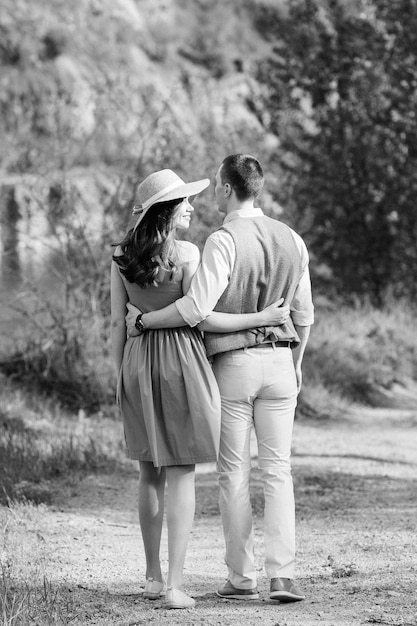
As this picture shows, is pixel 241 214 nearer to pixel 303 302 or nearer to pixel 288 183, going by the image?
pixel 303 302

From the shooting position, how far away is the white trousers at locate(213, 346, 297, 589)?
15.1 feet

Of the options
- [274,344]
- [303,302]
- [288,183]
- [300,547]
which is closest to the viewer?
[274,344]

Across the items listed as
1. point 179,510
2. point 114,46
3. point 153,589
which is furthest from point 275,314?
point 114,46

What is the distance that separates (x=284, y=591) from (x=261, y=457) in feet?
1.76

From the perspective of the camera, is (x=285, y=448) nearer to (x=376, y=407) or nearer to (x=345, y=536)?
(x=345, y=536)

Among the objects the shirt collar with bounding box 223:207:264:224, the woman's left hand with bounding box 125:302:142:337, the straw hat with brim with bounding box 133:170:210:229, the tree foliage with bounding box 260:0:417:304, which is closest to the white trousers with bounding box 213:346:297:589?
the woman's left hand with bounding box 125:302:142:337

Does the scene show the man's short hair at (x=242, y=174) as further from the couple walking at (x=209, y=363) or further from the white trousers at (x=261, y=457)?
the white trousers at (x=261, y=457)

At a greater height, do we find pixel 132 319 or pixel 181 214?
pixel 181 214

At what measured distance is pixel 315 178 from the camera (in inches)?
645

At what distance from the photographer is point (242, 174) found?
4570mm

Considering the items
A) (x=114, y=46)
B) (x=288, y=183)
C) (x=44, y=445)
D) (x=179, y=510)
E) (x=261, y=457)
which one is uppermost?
(x=114, y=46)

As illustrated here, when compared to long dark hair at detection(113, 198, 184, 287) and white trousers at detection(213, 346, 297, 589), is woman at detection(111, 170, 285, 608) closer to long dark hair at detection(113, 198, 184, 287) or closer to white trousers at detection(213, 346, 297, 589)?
long dark hair at detection(113, 198, 184, 287)

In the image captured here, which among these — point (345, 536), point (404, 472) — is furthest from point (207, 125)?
point (345, 536)

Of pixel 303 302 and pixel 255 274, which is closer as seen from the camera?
pixel 255 274
